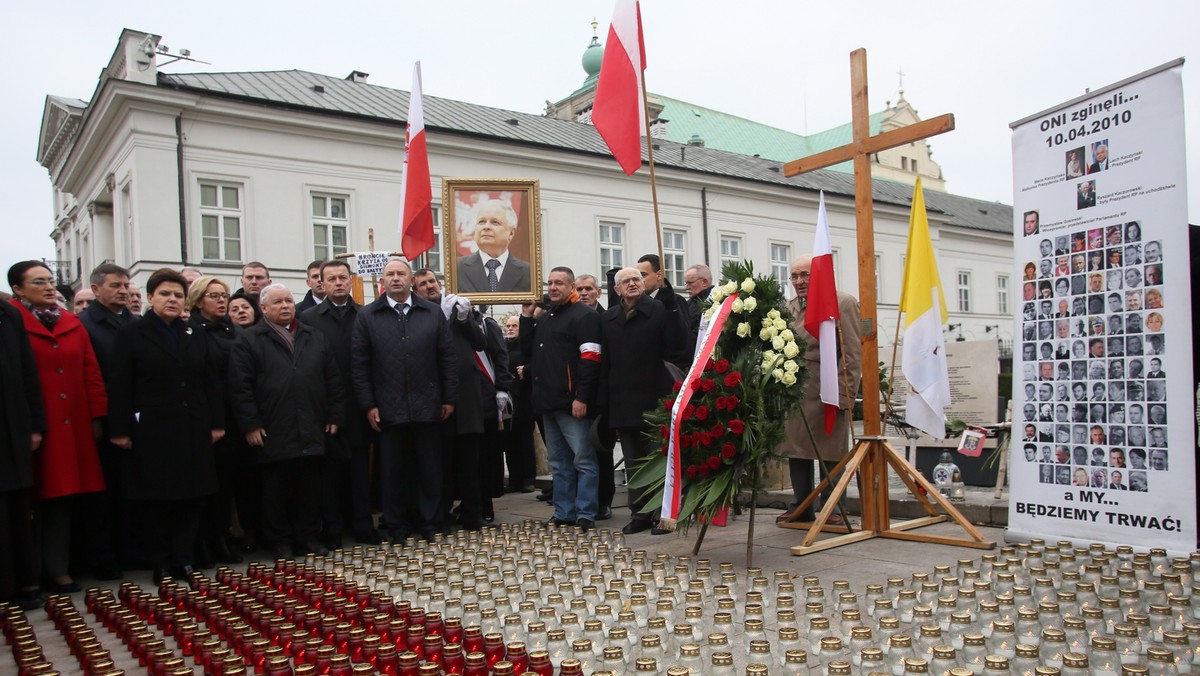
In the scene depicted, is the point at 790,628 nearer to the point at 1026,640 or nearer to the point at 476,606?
the point at 1026,640

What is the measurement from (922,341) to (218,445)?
17.0 feet

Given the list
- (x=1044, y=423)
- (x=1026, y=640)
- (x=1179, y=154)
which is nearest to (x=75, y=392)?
(x=1026, y=640)

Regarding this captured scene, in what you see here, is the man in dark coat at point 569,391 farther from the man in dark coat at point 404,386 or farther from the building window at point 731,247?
the building window at point 731,247

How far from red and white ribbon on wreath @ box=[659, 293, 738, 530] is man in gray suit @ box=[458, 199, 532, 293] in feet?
9.69

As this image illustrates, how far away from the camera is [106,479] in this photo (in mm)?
6391

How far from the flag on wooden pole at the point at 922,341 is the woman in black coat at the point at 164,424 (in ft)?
16.2

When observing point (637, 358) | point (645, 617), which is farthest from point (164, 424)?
point (645, 617)

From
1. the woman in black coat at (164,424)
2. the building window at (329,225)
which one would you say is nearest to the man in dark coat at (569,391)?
Result: the woman in black coat at (164,424)

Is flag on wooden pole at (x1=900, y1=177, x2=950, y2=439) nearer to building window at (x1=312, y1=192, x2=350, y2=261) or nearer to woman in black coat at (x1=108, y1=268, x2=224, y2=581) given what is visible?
woman in black coat at (x1=108, y1=268, x2=224, y2=581)

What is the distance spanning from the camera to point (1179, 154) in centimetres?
536

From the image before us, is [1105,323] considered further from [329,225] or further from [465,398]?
[329,225]

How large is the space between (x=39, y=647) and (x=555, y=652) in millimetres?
2472

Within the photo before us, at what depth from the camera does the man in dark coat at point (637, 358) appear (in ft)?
22.9

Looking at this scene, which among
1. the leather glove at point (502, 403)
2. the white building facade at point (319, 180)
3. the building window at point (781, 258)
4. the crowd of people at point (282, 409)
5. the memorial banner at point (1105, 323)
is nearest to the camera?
the memorial banner at point (1105, 323)
